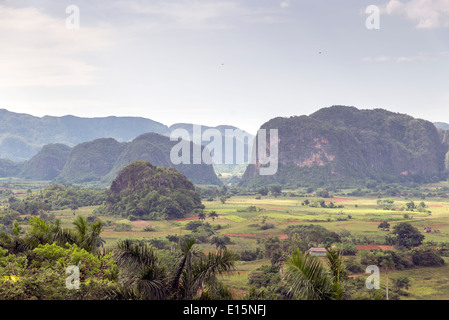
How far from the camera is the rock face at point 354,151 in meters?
141

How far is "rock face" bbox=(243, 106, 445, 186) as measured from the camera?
463ft

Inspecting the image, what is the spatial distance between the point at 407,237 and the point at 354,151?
4423 inches

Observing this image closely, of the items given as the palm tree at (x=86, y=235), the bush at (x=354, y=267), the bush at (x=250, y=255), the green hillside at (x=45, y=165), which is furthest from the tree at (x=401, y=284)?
the green hillside at (x=45, y=165)

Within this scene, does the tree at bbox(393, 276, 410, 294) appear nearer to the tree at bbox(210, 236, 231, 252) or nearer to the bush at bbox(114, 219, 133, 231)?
the tree at bbox(210, 236, 231, 252)

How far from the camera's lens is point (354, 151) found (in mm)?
149875

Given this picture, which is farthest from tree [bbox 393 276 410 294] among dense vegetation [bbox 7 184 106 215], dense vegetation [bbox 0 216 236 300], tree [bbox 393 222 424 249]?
dense vegetation [bbox 7 184 106 215]

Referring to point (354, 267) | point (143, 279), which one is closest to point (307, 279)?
point (143, 279)

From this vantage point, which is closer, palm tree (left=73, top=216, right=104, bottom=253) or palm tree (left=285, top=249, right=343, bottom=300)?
palm tree (left=285, top=249, right=343, bottom=300)

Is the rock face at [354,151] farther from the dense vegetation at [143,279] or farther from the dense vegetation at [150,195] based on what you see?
the dense vegetation at [143,279]

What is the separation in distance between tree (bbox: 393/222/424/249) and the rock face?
90154mm

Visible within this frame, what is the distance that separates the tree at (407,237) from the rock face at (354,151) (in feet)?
296
